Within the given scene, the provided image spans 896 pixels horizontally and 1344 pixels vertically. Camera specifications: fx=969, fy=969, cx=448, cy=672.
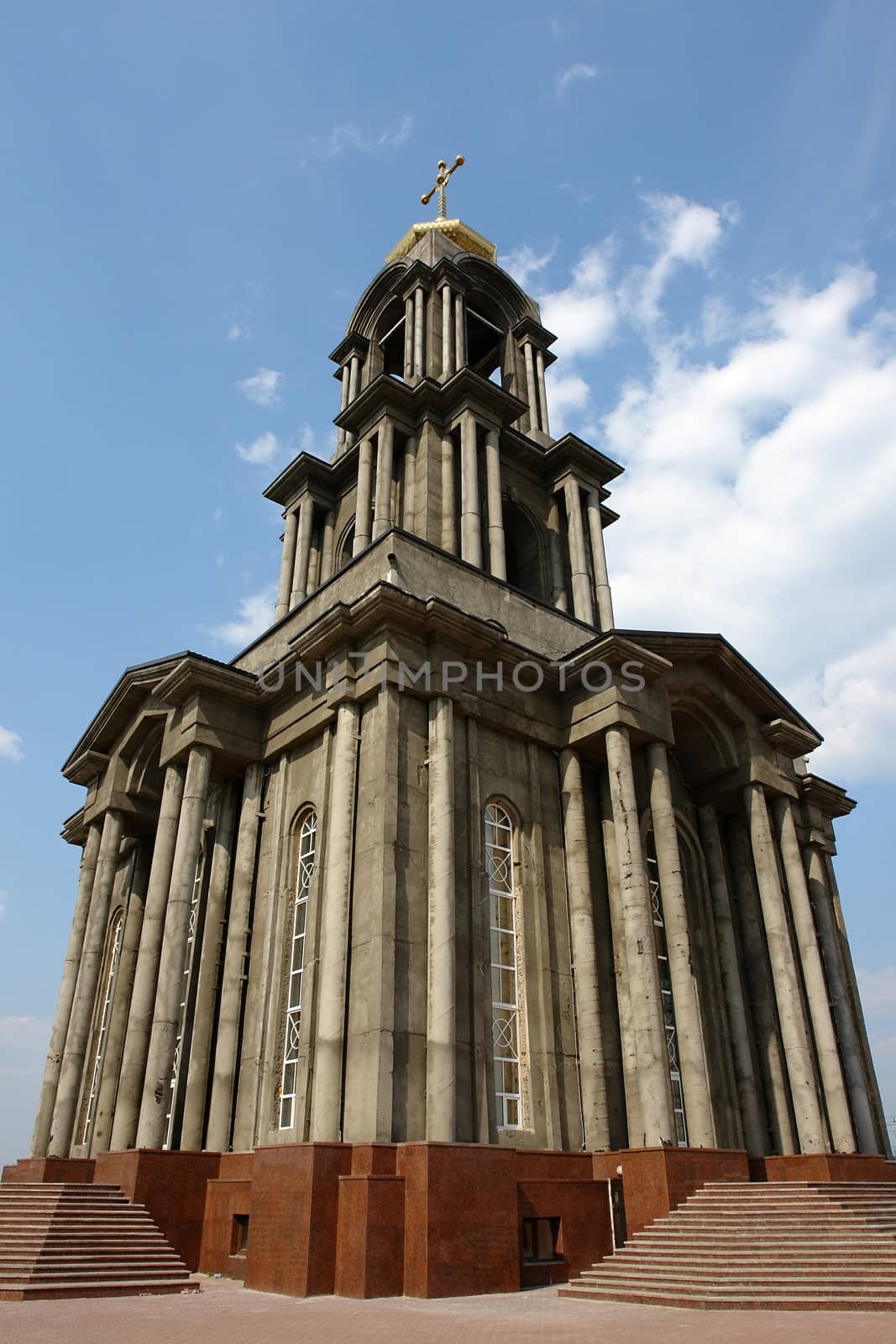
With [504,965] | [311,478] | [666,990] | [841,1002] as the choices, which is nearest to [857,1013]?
[841,1002]

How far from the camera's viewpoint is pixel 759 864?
22.2 metres

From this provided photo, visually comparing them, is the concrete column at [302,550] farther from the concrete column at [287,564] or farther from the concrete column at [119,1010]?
the concrete column at [119,1010]

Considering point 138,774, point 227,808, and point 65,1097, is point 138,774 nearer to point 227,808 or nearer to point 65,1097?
point 227,808

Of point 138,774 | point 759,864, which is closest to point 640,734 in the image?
point 759,864

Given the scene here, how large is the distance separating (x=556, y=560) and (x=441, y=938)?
1645 centimetres

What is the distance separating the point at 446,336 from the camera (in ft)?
102

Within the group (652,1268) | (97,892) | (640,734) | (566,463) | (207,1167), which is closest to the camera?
(652,1268)

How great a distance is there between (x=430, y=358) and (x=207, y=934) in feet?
64.3

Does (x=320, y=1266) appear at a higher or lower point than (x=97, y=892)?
lower

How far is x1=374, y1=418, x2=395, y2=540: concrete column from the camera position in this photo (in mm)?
26766

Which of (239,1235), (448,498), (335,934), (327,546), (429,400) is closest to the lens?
(335,934)

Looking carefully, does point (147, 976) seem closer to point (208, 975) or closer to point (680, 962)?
point (208, 975)

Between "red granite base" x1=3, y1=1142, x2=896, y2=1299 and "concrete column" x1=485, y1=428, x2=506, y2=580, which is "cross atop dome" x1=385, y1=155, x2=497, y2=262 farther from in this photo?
"red granite base" x1=3, y1=1142, x2=896, y2=1299

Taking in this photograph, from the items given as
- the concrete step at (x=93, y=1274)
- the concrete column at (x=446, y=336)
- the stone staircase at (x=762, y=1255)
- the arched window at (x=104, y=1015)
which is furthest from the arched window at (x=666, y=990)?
the concrete column at (x=446, y=336)
